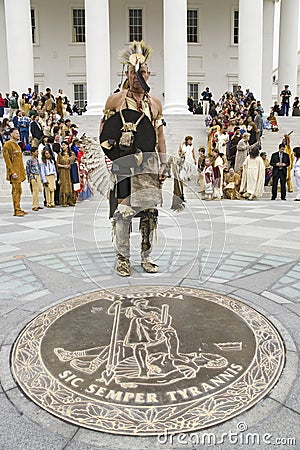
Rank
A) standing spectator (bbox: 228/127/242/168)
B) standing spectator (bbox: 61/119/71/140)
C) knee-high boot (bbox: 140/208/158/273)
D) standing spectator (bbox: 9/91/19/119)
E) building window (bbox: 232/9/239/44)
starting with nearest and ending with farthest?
knee-high boot (bbox: 140/208/158/273), standing spectator (bbox: 61/119/71/140), standing spectator (bbox: 228/127/242/168), standing spectator (bbox: 9/91/19/119), building window (bbox: 232/9/239/44)

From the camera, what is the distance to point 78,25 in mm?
31078

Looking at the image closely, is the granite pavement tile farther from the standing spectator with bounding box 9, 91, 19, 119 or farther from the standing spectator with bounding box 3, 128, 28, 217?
the standing spectator with bounding box 9, 91, 19, 119

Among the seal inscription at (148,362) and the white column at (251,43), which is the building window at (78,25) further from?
the seal inscription at (148,362)

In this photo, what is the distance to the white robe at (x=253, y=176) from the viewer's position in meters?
13.3

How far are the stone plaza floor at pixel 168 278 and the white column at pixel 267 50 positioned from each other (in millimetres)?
25119

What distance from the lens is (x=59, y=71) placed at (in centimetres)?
3092

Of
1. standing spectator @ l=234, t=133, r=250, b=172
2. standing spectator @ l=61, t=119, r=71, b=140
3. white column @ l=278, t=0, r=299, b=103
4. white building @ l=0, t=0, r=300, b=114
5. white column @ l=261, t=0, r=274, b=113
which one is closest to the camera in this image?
standing spectator @ l=61, t=119, r=71, b=140

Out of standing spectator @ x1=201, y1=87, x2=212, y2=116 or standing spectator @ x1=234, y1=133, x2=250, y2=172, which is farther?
standing spectator @ x1=201, y1=87, x2=212, y2=116

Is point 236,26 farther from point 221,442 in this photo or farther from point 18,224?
point 221,442

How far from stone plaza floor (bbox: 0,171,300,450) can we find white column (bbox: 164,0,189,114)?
46.8 ft

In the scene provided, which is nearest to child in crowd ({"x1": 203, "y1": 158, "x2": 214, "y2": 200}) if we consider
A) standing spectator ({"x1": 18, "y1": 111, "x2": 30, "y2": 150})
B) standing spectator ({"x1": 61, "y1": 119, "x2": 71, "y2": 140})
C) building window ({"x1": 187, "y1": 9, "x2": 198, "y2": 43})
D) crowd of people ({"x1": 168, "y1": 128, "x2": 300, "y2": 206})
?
crowd of people ({"x1": 168, "y1": 128, "x2": 300, "y2": 206})

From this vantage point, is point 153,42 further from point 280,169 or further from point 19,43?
point 280,169

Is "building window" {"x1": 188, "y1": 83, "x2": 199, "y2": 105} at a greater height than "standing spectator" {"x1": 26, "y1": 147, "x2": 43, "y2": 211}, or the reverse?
"building window" {"x1": 188, "y1": 83, "x2": 199, "y2": 105}

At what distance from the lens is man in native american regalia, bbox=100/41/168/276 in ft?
13.4
